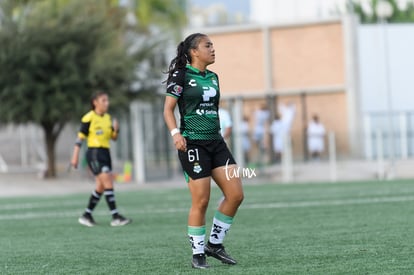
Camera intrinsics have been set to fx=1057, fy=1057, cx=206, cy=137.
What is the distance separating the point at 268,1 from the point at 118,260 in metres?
76.0

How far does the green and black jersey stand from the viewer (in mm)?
9734

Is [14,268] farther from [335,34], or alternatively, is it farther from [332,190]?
[335,34]

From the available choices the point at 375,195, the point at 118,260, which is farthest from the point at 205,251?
the point at 375,195

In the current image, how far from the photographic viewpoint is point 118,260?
10695 millimetres

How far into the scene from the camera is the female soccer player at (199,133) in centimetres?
971

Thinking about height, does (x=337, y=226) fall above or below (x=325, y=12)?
below

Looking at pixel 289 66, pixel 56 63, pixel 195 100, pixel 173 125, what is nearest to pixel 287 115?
pixel 289 66

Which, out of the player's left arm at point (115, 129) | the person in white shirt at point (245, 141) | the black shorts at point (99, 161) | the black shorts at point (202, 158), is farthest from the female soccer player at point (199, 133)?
the person in white shirt at point (245, 141)

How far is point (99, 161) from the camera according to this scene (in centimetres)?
1605

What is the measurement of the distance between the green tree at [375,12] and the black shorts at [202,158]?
60.7 m

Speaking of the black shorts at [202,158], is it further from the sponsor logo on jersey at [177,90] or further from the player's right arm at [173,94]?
the sponsor logo on jersey at [177,90]

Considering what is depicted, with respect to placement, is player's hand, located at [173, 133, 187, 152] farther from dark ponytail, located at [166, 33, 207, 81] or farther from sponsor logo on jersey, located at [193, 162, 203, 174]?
dark ponytail, located at [166, 33, 207, 81]

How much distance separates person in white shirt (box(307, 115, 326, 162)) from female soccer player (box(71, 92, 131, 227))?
18503 millimetres

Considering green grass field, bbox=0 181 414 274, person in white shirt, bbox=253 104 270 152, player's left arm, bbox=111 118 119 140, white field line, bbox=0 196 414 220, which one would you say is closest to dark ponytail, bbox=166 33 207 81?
green grass field, bbox=0 181 414 274
